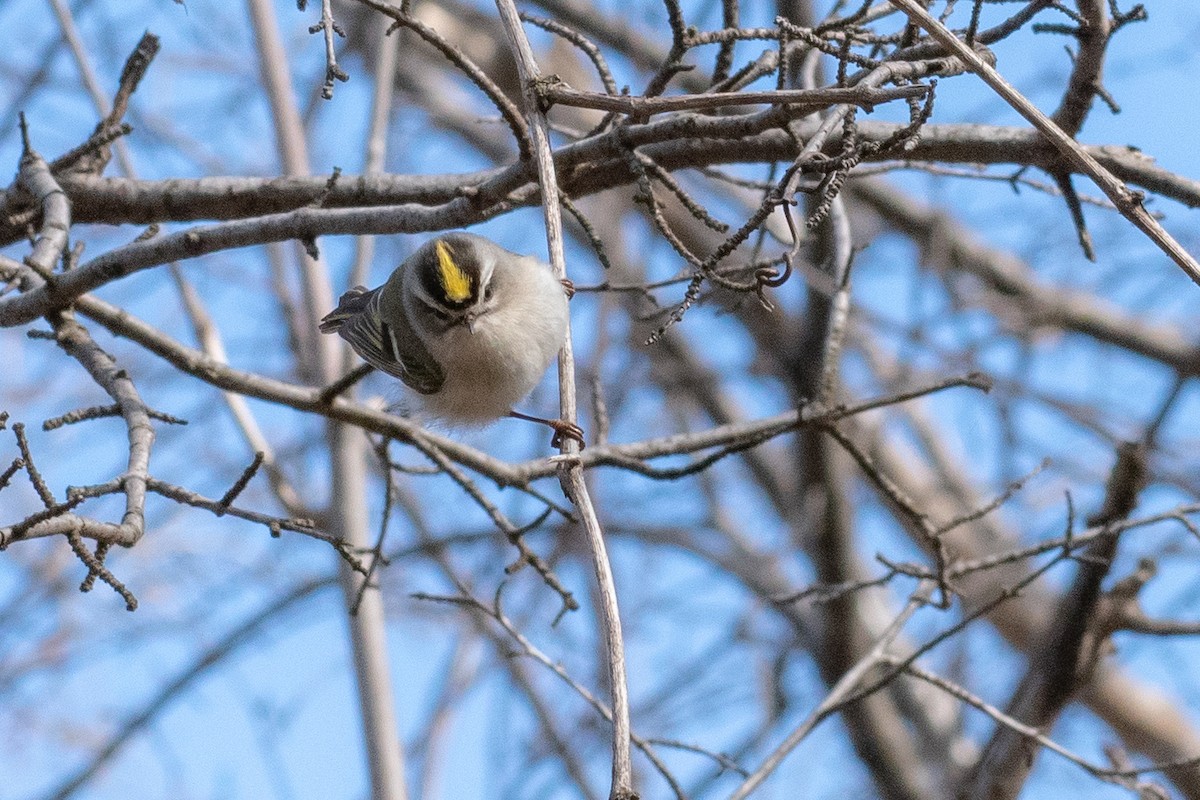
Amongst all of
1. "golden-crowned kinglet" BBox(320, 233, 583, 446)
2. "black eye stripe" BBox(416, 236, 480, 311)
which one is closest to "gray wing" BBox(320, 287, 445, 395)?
"golden-crowned kinglet" BBox(320, 233, 583, 446)

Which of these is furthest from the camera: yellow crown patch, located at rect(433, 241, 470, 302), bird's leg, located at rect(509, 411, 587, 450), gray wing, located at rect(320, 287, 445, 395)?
gray wing, located at rect(320, 287, 445, 395)

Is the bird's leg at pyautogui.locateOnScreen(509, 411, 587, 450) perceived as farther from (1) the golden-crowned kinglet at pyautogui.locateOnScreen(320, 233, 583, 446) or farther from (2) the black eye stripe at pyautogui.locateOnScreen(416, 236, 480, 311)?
(2) the black eye stripe at pyautogui.locateOnScreen(416, 236, 480, 311)

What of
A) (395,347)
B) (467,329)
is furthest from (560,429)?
(395,347)

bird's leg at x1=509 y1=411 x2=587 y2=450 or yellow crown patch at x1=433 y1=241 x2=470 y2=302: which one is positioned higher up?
yellow crown patch at x1=433 y1=241 x2=470 y2=302

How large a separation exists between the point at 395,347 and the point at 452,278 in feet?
1.12

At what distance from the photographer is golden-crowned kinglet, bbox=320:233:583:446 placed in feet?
12.7

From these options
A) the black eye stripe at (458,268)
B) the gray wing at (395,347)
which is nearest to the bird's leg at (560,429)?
the gray wing at (395,347)

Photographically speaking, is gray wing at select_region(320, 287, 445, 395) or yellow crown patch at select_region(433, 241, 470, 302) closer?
yellow crown patch at select_region(433, 241, 470, 302)

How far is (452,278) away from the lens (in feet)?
12.7

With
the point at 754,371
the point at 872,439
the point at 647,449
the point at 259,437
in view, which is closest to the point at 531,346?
the point at 647,449

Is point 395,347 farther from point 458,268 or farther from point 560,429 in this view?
point 560,429

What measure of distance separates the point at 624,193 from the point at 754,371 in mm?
1646

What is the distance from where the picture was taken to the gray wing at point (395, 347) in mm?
4062

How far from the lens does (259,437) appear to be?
5.04m
